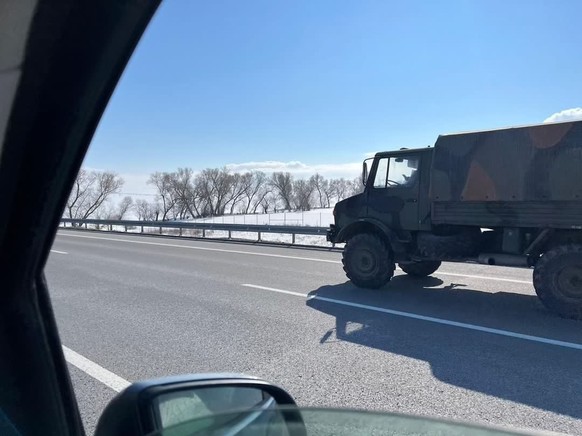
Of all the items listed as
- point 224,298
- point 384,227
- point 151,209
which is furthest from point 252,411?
point 151,209

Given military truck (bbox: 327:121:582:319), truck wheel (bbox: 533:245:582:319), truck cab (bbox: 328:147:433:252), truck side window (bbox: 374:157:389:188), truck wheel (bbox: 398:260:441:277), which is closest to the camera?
truck wheel (bbox: 533:245:582:319)

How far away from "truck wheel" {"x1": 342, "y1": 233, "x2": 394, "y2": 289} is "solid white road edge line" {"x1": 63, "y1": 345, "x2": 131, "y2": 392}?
5.05m

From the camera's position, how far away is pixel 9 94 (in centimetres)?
148

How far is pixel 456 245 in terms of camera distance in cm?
798

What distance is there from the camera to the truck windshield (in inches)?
333

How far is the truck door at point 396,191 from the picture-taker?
27.5 ft

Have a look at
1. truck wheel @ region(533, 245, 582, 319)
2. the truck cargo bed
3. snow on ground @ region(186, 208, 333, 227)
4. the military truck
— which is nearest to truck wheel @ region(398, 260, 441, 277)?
the military truck

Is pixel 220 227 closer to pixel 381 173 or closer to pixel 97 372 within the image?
pixel 381 173

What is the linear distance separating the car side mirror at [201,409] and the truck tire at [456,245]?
22.6 feet

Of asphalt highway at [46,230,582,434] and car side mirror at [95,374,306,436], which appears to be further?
asphalt highway at [46,230,582,434]

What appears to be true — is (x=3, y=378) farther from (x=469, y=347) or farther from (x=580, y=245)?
(x=580, y=245)

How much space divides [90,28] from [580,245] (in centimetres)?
704

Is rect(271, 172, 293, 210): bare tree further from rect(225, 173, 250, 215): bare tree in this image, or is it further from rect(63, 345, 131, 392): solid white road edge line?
rect(63, 345, 131, 392): solid white road edge line

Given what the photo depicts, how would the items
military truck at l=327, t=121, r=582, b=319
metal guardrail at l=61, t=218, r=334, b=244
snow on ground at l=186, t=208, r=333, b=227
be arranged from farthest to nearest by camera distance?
snow on ground at l=186, t=208, r=333, b=227, metal guardrail at l=61, t=218, r=334, b=244, military truck at l=327, t=121, r=582, b=319
